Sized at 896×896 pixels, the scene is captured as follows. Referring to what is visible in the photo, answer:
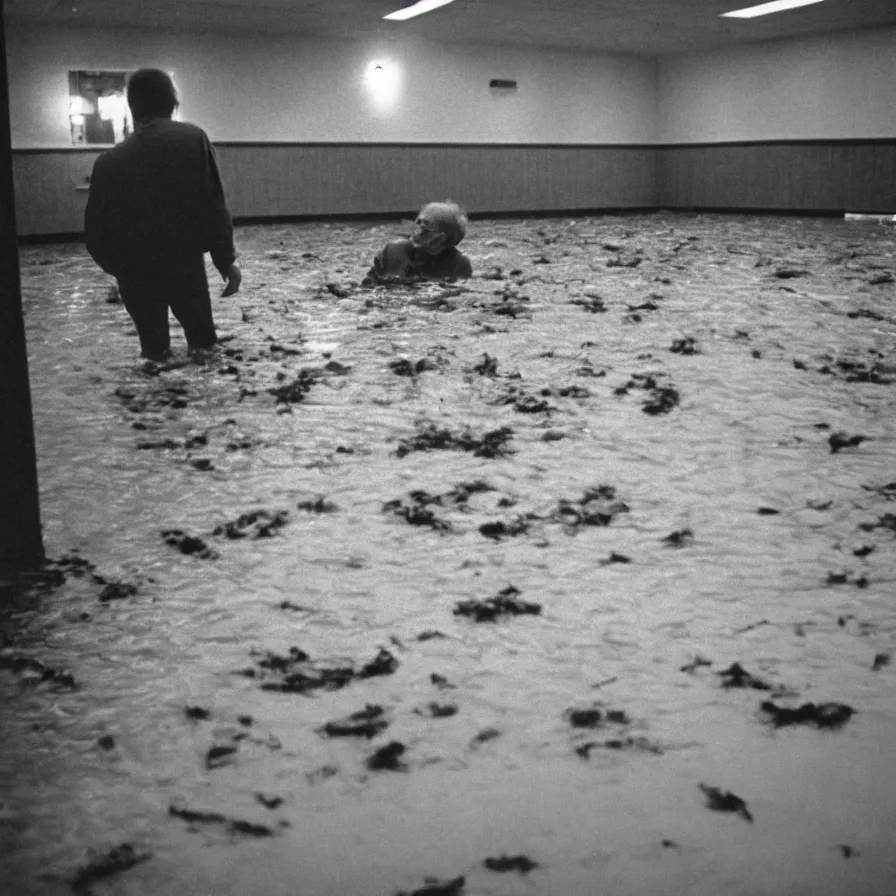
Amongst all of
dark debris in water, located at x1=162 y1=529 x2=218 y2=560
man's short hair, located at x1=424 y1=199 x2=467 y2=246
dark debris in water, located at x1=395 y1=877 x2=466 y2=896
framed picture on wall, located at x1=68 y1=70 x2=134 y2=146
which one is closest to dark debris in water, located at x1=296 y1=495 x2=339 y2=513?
dark debris in water, located at x1=162 y1=529 x2=218 y2=560

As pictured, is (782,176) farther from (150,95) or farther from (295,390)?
(295,390)

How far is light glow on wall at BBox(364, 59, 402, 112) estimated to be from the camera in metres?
17.7

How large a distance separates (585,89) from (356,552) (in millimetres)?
18761

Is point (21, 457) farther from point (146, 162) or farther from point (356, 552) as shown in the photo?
point (146, 162)

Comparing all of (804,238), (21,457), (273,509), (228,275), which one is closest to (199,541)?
(273,509)

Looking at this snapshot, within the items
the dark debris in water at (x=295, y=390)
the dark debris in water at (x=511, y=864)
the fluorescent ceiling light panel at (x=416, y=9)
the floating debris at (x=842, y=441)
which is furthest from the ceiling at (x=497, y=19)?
the dark debris in water at (x=511, y=864)

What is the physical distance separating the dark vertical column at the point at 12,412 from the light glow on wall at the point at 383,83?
16.4 meters

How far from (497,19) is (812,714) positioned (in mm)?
15213

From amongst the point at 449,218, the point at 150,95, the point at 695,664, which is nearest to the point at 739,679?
the point at 695,664

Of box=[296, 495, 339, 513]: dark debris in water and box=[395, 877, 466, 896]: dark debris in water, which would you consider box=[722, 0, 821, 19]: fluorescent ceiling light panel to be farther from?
box=[395, 877, 466, 896]: dark debris in water

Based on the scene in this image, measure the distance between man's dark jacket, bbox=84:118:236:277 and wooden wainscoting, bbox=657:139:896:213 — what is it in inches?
600

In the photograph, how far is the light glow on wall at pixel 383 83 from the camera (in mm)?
17703

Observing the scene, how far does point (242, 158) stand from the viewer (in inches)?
667

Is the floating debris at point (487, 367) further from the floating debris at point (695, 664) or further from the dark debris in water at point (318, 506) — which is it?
the floating debris at point (695, 664)
